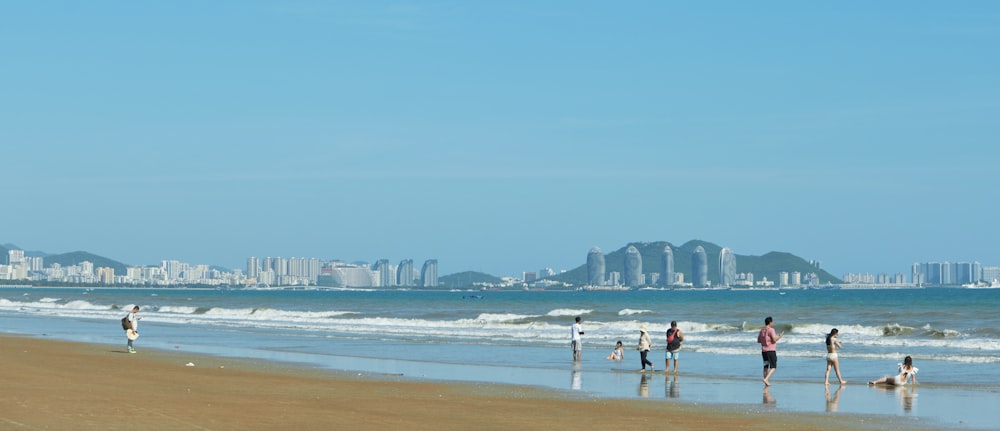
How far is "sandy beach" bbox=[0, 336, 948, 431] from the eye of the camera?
1509 cm

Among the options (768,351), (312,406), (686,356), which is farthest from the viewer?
(686,356)

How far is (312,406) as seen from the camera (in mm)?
17688

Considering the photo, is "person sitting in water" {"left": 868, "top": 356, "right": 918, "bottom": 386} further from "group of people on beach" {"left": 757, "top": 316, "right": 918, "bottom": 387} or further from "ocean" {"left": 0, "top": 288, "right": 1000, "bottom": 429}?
"ocean" {"left": 0, "top": 288, "right": 1000, "bottom": 429}

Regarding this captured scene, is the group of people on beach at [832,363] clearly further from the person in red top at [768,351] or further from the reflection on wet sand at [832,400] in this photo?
the reflection on wet sand at [832,400]

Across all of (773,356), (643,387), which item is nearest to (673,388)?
(643,387)

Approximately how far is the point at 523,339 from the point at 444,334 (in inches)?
245

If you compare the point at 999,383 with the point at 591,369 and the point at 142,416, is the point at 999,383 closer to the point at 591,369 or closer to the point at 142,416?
the point at 591,369

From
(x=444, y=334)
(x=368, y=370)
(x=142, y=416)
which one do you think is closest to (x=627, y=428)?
(x=142, y=416)

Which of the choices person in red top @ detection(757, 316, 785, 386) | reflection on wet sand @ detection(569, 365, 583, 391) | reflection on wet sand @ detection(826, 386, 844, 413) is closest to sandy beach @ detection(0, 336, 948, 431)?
reflection on wet sand @ detection(826, 386, 844, 413)

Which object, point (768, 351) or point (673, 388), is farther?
point (768, 351)

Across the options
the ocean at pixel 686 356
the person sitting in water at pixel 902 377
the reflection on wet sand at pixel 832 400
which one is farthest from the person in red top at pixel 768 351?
the person sitting in water at pixel 902 377

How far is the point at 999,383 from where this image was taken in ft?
76.2

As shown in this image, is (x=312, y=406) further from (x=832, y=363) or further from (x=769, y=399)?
(x=832, y=363)

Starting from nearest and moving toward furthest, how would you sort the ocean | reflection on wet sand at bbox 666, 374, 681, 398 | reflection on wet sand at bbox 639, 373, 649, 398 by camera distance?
the ocean < reflection on wet sand at bbox 666, 374, 681, 398 < reflection on wet sand at bbox 639, 373, 649, 398
